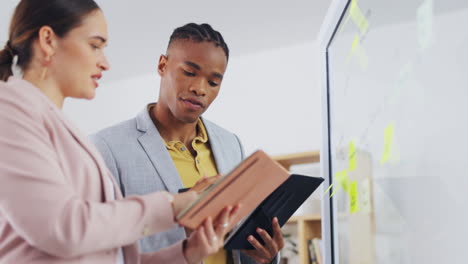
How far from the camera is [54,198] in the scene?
712mm

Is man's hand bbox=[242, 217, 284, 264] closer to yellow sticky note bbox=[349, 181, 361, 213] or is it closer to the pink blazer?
yellow sticky note bbox=[349, 181, 361, 213]

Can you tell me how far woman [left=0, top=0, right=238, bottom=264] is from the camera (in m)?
0.71

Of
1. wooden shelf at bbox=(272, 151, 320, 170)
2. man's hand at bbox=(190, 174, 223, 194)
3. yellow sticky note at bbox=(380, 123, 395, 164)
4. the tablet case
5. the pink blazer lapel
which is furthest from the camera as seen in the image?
wooden shelf at bbox=(272, 151, 320, 170)

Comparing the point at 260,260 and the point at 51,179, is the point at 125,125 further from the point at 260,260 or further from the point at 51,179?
the point at 51,179

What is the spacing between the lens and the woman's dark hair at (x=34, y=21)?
84 centimetres

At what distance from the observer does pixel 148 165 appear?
53.7 inches

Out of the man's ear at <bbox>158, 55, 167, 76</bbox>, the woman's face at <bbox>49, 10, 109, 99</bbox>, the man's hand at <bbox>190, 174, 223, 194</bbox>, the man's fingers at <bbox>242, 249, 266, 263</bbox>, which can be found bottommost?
the man's fingers at <bbox>242, 249, 266, 263</bbox>

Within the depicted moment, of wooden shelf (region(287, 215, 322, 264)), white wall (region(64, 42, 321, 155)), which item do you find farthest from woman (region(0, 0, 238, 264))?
white wall (region(64, 42, 321, 155))

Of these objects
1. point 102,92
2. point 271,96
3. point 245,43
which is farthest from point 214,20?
point 102,92

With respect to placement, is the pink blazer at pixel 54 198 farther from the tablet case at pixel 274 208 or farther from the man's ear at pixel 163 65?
the man's ear at pixel 163 65

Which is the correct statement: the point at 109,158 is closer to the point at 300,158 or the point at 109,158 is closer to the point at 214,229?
the point at 214,229

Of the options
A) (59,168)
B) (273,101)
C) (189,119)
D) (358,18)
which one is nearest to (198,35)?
(189,119)

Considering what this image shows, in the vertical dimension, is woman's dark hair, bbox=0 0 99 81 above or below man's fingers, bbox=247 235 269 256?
above

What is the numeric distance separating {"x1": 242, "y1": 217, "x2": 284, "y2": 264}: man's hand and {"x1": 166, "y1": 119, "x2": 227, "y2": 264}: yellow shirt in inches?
5.0
